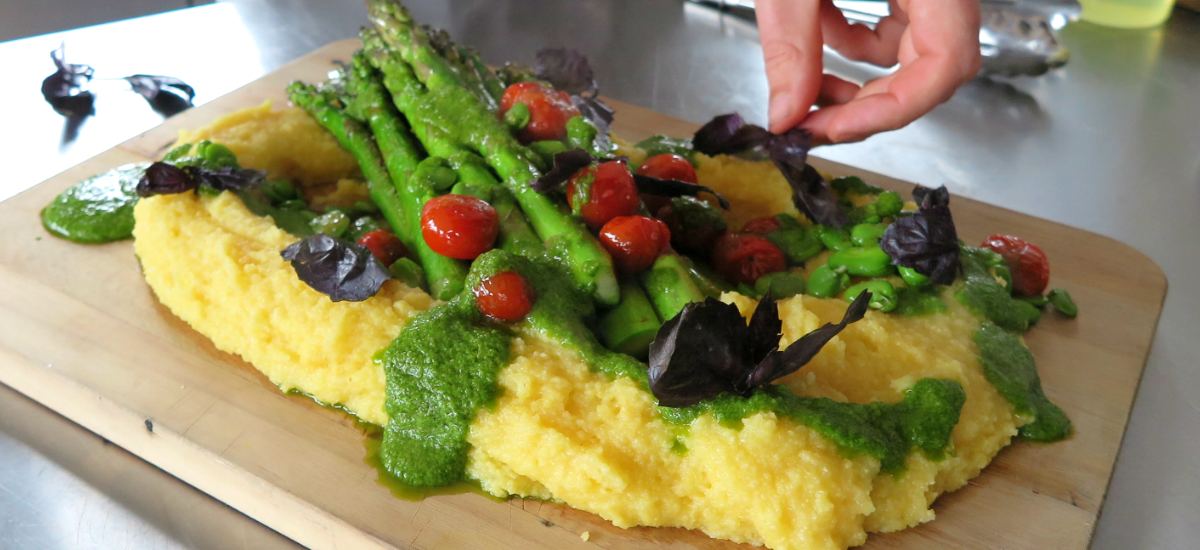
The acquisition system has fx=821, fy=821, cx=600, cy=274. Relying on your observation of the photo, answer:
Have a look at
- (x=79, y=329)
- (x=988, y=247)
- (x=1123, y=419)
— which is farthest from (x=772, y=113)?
(x=79, y=329)

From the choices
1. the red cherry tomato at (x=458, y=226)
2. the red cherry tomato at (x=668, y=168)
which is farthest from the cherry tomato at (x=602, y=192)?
the red cherry tomato at (x=668, y=168)

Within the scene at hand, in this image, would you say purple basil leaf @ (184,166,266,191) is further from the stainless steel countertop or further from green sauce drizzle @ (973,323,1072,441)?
green sauce drizzle @ (973,323,1072,441)

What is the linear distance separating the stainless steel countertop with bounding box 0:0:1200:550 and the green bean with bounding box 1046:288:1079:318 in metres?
0.58

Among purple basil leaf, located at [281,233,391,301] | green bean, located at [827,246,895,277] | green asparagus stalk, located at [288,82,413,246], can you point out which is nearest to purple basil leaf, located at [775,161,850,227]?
green bean, located at [827,246,895,277]

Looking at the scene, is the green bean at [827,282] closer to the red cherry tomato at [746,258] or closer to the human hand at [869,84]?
the red cherry tomato at [746,258]

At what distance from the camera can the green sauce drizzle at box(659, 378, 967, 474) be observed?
9.39 ft

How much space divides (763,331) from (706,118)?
3937 mm

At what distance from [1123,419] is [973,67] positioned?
172 cm

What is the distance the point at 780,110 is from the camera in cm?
436

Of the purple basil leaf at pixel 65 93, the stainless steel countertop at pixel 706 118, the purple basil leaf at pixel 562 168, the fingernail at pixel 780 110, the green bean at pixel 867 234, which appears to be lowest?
the stainless steel countertop at pixel 706 118

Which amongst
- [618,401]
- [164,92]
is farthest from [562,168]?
[164,92]

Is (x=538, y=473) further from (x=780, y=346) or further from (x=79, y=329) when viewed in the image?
(x=79, y=329)

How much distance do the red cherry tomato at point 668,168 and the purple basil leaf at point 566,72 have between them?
1221 mm

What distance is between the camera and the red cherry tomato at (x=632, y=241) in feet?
11.3
